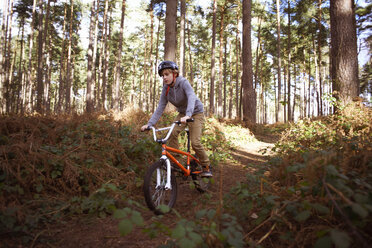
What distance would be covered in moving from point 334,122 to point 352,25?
3.47m

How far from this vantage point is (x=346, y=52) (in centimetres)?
674

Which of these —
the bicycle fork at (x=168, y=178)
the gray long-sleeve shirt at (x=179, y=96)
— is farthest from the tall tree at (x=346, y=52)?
the bicycle fork at (x=168, y=178)

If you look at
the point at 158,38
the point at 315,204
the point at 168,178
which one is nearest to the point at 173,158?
the point at 168,178

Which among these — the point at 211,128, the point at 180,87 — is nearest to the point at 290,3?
the point at 211,128

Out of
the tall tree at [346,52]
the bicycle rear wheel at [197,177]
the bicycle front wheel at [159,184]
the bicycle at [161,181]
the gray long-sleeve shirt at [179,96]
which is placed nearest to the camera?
the bicycle at [161,181]

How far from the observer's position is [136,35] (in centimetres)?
2934

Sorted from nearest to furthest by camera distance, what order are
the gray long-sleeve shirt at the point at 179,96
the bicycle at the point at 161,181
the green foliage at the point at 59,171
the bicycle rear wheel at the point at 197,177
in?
the green foliage at the point at 59,171 → the bicycle at the point at 161,181 → the gray long-sleeve shirt at the point at 179,96 → the bicycle rear wheel at the point at 197,177

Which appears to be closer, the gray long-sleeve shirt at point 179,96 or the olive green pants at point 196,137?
the gray long-sleeve shirt at point 179,96

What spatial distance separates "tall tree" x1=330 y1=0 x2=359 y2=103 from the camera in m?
6.68

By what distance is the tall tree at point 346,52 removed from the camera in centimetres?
668

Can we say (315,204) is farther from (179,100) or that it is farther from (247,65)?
(247,65)

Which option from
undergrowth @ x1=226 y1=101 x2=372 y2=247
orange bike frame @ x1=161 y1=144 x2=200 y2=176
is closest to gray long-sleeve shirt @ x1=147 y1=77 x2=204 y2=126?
orange bike frame @ x1=161 y1=144 x2=200 y2=176

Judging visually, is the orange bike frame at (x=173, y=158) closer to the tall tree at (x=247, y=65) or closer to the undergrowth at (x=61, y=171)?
the undergrowth at (x=61, y=171)

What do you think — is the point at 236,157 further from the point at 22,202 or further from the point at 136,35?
the point at 136,35
